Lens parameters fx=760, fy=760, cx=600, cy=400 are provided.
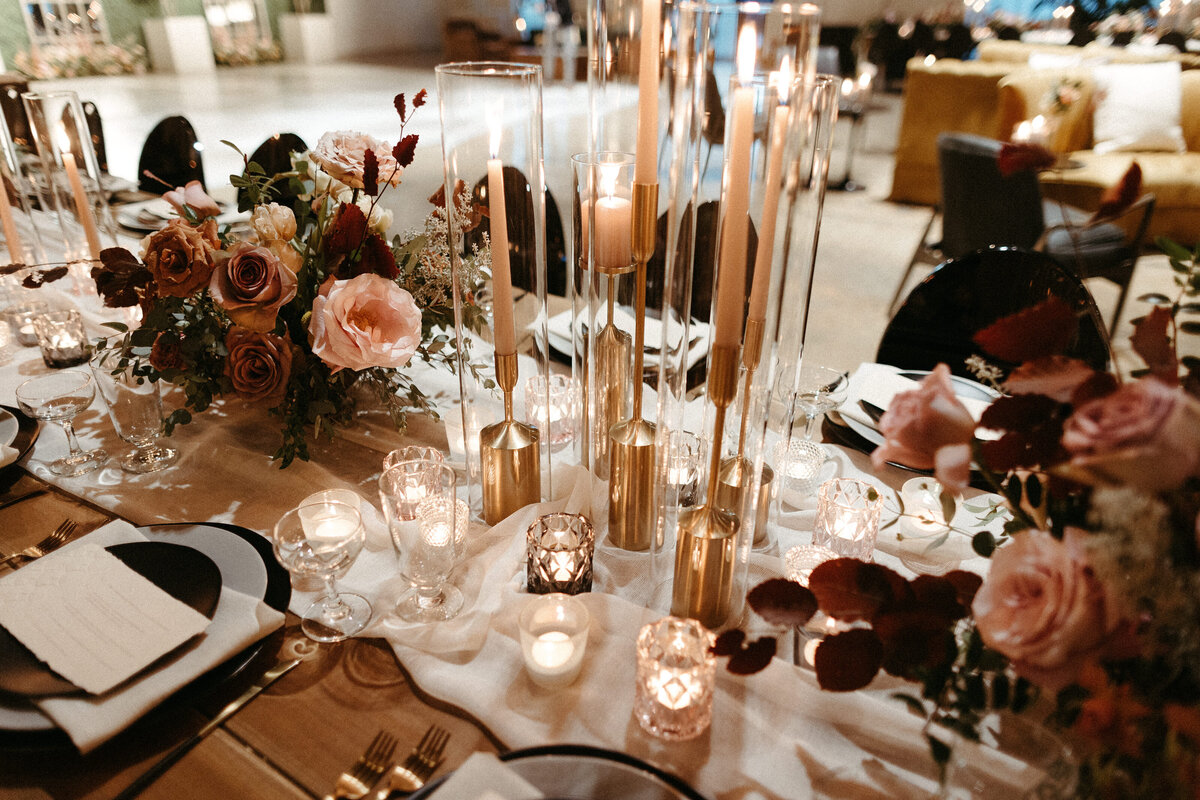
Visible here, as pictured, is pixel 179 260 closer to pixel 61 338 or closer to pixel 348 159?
pixel 348 159

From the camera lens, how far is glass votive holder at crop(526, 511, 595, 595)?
81cm

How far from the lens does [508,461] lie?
913 mm

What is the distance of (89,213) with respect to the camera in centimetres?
139

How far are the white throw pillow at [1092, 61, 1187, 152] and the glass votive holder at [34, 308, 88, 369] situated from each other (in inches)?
195

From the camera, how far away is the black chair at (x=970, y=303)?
4.52 feet

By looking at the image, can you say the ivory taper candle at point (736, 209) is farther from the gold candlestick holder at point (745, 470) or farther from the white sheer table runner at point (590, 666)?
the white sheer table runner at point (590, 666)

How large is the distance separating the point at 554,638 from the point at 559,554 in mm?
103

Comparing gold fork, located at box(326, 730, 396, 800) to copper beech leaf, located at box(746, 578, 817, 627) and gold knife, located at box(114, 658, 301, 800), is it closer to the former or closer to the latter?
gold knife, located at box(114, 658, 301, 800)

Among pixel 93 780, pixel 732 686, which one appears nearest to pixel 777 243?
pixel 732 686

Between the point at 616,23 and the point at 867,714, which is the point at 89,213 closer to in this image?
the point at 616,23

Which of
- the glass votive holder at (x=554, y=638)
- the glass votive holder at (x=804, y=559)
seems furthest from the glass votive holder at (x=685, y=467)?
the glass votive holder at (x=554, y=638)

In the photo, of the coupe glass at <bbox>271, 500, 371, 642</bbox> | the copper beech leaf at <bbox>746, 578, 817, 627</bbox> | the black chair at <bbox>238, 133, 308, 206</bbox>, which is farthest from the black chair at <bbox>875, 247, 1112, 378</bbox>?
the black chair at <bbox>238, 133, 308, 206</bbox>

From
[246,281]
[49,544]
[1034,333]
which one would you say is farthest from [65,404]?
[1034,333]

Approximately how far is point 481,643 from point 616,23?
27.0 inches
